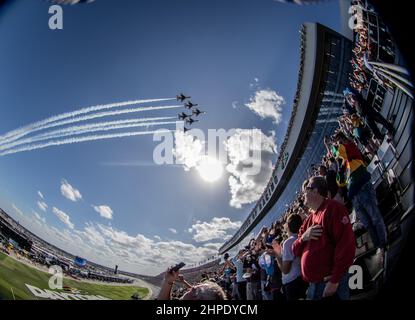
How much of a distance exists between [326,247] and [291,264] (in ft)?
1.62

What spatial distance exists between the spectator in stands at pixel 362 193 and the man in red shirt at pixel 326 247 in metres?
0.24

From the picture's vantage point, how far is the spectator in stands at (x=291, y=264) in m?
2.73

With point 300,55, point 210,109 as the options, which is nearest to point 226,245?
point 210,109

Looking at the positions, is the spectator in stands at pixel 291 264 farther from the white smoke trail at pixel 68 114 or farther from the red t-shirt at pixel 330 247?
the white smoke trail at pixel 68 114

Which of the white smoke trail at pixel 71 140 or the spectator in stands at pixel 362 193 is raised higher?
the white smoke trail at pixel 71 140

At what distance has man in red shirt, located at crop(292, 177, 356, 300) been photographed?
2428 mm

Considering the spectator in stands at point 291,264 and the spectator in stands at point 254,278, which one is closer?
the spectator in stands at point 291,264

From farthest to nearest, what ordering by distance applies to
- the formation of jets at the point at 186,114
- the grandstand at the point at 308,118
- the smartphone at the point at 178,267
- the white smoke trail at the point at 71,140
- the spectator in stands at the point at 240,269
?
1. the white smoke trail at the point at 71,140
2. the formation of jets at the point at 186,114
3. the spectator in stands at the point at 240,269
4. the grandstand at the point at 308,118
5. the smartphone at the point at 178,267

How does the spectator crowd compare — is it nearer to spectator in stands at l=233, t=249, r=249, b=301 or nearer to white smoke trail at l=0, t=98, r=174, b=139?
spectator in stands at l=233, t=249, r=249, b=301

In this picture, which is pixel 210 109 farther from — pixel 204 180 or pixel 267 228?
pixel 267 228

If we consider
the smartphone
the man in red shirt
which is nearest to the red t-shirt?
the man in red shirt

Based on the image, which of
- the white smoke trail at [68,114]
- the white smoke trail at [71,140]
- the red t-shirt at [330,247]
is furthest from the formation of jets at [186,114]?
the red t-shirt at [330,247]

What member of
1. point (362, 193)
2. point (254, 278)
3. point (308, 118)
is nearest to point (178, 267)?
point (254, 278)
